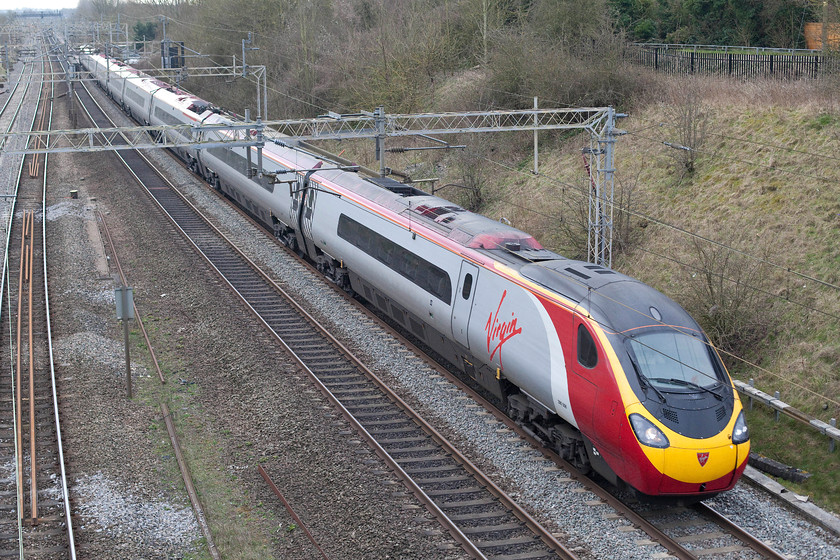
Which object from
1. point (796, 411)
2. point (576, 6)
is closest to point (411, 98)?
point (576, 6)

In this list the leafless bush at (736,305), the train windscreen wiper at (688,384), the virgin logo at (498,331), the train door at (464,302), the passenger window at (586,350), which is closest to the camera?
the train windscreen wiper at (688,384)

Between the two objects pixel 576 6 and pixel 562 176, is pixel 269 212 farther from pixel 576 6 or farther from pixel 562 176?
pixel 576 6

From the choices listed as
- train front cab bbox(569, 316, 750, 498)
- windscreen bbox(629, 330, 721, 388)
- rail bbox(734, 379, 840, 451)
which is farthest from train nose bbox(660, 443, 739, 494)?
rail bbox(734, 379, 840, 451)

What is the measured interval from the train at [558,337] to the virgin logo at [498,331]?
0.10ft

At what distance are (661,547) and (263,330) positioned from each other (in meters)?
10.6

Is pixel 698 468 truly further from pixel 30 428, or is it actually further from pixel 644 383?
pixel 30 428

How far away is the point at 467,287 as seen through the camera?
14.2m

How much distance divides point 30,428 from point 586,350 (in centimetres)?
900

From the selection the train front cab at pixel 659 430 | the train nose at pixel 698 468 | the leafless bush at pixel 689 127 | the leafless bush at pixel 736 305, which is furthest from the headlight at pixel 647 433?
the leafless bush at pixel 689 127

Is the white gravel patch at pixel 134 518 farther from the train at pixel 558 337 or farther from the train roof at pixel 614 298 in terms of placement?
the train roof at pixel 614 298

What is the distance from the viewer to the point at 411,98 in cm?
3756

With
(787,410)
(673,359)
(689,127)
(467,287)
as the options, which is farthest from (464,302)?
(689,127)

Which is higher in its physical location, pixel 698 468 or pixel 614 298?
pixel 614 298

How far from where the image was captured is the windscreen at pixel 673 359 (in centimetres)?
1069
